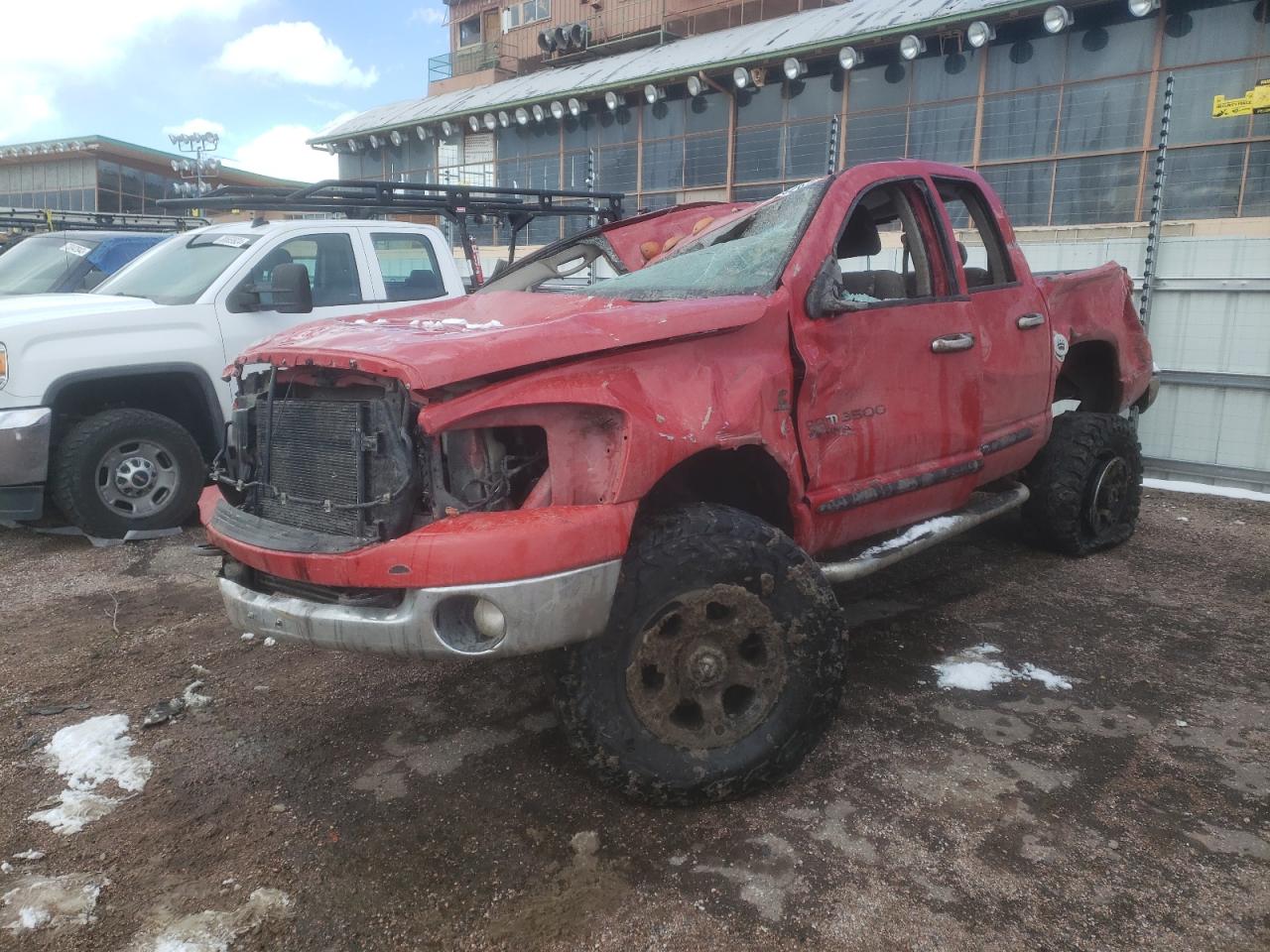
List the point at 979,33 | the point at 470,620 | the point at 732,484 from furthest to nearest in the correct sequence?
the point at 979,33
the point at 732,484
the point at 470,620

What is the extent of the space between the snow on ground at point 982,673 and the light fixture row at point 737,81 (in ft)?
48.0

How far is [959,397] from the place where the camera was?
3828 mm

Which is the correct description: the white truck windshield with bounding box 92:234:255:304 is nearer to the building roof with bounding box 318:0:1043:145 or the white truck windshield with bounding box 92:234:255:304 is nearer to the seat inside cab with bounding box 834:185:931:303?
the seat inside cab with bounding box 834:185:931:303

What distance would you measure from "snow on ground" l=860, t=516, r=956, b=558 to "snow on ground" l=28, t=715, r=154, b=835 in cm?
265

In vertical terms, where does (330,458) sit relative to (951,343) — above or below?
below

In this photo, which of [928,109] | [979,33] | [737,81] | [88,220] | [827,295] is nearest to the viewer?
[827,295]

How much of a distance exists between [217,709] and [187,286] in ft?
11.7

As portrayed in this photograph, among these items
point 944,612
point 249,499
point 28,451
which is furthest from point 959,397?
point 28,451

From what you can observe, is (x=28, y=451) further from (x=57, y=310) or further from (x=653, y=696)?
(x=653, y=696)

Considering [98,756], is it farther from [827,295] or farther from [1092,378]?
[1092,378]

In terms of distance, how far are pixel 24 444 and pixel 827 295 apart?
14.7 feet

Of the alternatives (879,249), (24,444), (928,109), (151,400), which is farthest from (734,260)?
(928,109)

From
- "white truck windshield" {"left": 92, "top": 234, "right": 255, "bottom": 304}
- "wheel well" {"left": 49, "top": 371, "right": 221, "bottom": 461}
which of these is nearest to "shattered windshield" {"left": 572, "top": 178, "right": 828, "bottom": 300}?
"wheel well" {"left": 49, "top": 371, "right": 221, "bottom": 461}

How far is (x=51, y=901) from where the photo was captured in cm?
241
